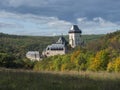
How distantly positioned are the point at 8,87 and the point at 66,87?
62.4 inches

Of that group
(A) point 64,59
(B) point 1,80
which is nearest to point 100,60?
(A) point 64,59

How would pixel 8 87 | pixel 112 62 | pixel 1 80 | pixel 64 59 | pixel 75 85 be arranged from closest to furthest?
1. pixel 8 87
2. pixel 75 85
3. pixel 1 80
4. pixel 112 62
5. pixel 64 59

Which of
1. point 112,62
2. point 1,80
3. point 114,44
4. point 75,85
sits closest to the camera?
point 75,85

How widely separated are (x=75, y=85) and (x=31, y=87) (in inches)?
52.5

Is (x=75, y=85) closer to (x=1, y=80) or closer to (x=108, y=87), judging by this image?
(x=108, y=87)

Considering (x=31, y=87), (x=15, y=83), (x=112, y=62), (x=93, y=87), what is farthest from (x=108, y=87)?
(x=112, y=62)

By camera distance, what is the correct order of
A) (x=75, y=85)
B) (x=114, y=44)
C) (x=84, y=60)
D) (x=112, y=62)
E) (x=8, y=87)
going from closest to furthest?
(x=8, y=87) → (x=75, y=85) → (x=112, y=62) → (x=84, y=60) → (x=114, y=44)

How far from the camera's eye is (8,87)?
8648 millimetres

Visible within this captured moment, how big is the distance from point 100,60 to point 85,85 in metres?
52.9

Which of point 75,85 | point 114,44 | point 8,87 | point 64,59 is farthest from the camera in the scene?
point 114,44

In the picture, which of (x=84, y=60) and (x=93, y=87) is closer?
(x=93, y=87)

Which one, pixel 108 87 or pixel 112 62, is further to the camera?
pixel 112 62

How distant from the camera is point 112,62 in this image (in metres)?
58.5

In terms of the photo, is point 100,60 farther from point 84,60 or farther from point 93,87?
point 93,87
